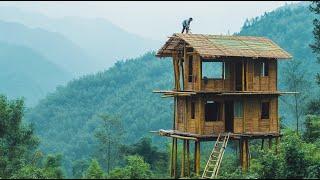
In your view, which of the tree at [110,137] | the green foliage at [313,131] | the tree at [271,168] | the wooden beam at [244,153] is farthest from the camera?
the tree at [110,137]

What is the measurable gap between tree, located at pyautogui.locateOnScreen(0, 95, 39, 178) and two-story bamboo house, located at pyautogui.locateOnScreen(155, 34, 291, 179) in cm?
1362

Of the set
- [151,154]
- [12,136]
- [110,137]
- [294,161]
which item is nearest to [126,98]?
[110,137]

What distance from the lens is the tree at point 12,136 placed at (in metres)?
40.1

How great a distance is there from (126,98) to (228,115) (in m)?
Answer: 95.2

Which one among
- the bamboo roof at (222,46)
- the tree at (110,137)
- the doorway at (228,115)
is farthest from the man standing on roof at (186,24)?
the tree at (110,137)

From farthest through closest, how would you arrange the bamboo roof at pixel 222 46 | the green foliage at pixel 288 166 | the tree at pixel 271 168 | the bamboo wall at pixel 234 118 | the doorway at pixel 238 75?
1. the doorway at pixel 238 75
2. the bamboo wall at pixel 234 118
3. the bamboo roof at pixel 222 46
4. the tree at pixel 271 168
5. the green foliage at pixel 288 166

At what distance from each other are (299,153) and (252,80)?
800 cm

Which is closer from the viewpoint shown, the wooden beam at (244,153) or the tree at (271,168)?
the tree at (271,168)

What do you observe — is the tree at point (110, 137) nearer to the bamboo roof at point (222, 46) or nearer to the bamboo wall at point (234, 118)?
the bamboo roof at point (222, 46)

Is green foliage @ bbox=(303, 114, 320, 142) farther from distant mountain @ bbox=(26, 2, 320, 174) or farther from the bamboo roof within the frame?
distant mountain @ bbox=(26, 2, 320, 174)

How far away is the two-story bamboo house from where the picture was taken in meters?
29.5

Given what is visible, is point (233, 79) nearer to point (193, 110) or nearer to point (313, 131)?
point (193, 110)

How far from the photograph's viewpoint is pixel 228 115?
3064 centimetres

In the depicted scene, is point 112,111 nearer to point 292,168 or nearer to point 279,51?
point 279,51
